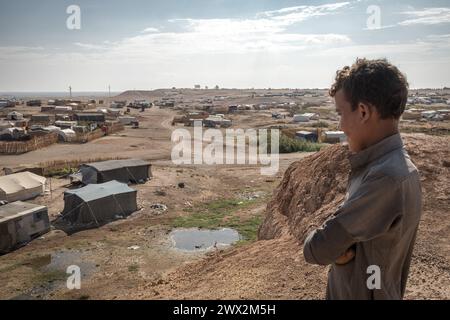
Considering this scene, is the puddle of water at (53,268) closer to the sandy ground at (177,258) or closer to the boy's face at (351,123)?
the sandy ground at (177,258)

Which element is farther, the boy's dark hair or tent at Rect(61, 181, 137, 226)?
tent at Rect(61, 181, 137, 226)

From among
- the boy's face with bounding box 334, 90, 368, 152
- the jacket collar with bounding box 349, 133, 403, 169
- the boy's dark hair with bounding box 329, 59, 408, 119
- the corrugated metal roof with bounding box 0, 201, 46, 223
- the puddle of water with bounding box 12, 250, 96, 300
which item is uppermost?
the boy's dark hair with bounding box 329, 59, 408, 119

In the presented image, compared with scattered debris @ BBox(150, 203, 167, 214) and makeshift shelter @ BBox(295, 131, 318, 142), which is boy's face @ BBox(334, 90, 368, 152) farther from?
makeshift shelter @ BBox(295, 131, 318, 142)

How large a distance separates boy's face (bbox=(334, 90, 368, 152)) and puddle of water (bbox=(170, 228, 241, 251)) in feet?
56.7

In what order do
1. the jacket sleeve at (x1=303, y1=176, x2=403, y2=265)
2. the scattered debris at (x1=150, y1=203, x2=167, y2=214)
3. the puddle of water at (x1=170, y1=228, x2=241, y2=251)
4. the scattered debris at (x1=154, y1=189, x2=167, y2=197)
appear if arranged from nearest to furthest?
the jacket sleeve at (x1=303, y1=176, x2=403, y2=265) < the puddle of water at (x1=170, y1=228, x2=241, y2=251) < the scattered debris at (x1=150, y1=203, x2=167, y2=214) < the scattered debris at (x1=154, y1=189, x2=167, y2=197)

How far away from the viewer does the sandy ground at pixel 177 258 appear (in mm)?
7711

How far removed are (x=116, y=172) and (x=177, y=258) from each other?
13766 millimetres

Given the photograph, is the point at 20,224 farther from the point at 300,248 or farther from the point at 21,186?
the point at 300,248

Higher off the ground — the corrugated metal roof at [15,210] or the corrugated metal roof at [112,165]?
the corrugated metal roof at [112,165]

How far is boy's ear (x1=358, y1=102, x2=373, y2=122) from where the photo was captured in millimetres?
2629

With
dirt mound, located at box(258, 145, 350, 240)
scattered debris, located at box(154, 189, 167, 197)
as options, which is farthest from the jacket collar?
scattered debris, located at box(154, 189, 167, 197)

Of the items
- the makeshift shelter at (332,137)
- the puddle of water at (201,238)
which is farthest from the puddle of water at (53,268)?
the makeshift shelter at (332,137)

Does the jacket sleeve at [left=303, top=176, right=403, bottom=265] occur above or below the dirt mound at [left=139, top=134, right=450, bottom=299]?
above

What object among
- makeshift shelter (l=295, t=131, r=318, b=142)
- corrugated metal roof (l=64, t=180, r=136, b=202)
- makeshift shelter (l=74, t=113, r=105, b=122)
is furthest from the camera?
makeshift shelter (l=74, t=113, r=105, b=122)
